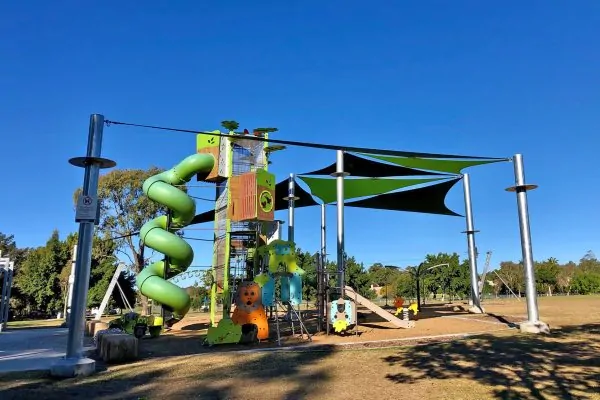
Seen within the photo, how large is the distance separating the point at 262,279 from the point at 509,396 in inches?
353

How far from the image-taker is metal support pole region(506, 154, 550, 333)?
11922mm

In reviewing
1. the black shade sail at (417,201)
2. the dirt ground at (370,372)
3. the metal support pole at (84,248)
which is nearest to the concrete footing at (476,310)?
the black shade sail at (417,201)

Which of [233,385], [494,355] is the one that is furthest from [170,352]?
[494,355]

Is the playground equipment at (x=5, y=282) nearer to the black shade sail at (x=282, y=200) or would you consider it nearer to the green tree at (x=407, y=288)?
the black shade sail at (x=282, y=200)

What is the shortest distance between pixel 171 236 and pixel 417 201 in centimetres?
1246

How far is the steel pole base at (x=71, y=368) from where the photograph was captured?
25.6ft

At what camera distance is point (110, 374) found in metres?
8.00

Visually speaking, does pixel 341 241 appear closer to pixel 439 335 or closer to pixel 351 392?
pixel 439 335

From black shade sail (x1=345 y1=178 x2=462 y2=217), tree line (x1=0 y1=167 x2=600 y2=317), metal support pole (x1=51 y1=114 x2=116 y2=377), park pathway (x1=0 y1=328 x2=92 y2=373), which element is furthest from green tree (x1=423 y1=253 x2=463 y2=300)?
metal support pole (x1=51 y1=114 x2=116 y2=377)

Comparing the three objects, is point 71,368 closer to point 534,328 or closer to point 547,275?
point 534,328

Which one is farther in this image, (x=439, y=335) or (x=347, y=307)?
(x=347, y=307)

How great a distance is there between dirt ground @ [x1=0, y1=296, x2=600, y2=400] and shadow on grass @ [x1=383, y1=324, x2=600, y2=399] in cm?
1

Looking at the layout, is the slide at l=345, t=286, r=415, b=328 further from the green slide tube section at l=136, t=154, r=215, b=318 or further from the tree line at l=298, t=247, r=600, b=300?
the tree line at l=298, t=247, r=600, b=300

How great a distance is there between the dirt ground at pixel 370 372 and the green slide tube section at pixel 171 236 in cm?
274
